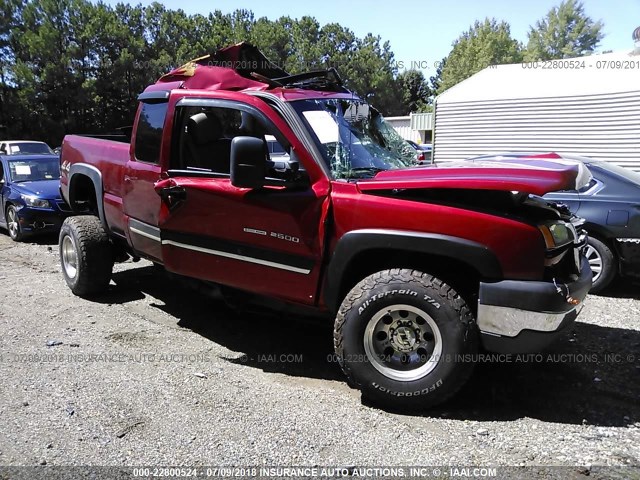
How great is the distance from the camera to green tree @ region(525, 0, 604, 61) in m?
63.8

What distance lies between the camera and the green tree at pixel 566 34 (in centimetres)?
6381

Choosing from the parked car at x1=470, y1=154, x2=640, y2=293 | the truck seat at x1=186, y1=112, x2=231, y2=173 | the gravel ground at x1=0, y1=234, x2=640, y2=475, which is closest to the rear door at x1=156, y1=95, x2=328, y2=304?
the truck seat at x1=186, y1=112, x2=231, y2=173

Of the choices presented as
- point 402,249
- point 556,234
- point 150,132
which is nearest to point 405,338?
point 402,249

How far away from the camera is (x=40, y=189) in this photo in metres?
9.45

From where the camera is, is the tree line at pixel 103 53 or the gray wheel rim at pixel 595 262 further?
the tree line at pixel 103 53

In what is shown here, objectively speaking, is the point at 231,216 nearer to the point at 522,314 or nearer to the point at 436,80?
the point at 522,314

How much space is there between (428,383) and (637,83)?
865 cm

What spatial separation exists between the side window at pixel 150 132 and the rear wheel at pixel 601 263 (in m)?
4.63

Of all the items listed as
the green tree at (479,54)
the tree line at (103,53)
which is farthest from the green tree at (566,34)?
the tree line at (103,53)

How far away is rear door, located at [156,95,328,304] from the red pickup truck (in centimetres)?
1

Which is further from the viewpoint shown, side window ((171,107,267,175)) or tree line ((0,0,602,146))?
tree line ((0,0,602,146))

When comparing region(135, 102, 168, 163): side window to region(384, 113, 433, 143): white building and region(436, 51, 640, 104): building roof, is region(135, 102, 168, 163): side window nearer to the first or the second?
region(436, 51, 640, 104): building roof

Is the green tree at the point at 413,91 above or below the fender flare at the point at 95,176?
above

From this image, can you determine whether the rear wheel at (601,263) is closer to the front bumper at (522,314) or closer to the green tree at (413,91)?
the front bumper at (522,314)
